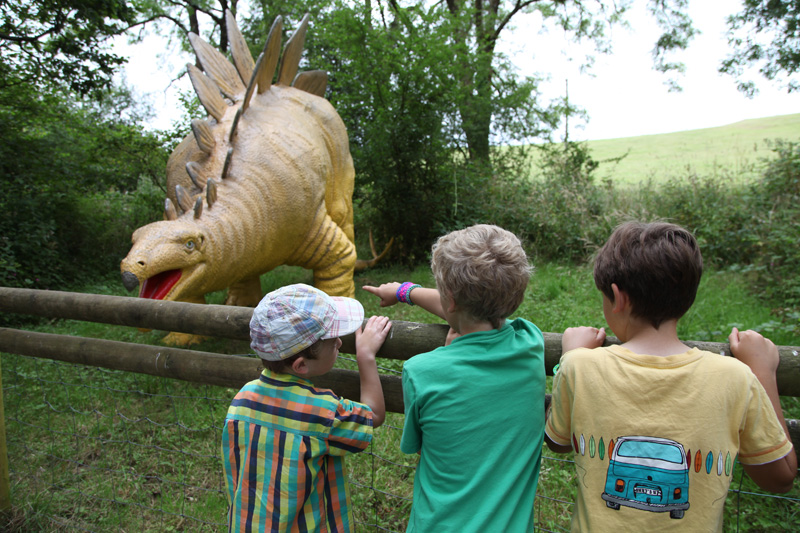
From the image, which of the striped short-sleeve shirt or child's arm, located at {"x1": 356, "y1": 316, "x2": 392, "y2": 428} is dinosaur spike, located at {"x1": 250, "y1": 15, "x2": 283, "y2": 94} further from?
the striped short-sleeve shirt

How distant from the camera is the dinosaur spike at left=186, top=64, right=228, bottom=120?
438cm

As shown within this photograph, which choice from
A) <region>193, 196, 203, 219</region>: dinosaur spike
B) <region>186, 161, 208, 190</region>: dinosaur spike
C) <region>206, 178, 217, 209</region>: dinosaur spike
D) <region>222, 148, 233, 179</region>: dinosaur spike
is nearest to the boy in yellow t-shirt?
<region>193, 196, 203, 219</region>: dinosaur spike

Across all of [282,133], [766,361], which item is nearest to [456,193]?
[282,133]

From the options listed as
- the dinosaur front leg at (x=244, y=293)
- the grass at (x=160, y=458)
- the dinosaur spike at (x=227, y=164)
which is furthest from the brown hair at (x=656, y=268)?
the dinosaur front leg at (x=244, y=293)

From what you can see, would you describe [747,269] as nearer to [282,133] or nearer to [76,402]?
[282,133]

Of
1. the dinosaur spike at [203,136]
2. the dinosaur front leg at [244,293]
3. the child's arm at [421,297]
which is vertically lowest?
the dinosaur front leg at [244,293]

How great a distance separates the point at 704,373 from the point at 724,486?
235mm

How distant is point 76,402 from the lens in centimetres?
384

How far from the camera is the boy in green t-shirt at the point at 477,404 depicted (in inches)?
45.1

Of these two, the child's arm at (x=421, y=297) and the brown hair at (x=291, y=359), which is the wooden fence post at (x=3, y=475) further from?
the child's arm at (x=421, y=297)

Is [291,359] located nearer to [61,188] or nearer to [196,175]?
[196,175]

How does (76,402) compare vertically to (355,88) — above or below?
below

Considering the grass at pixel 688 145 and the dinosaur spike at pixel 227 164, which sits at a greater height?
the grass at pixel 688 145

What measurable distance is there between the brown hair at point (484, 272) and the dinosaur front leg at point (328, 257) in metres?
3.70
